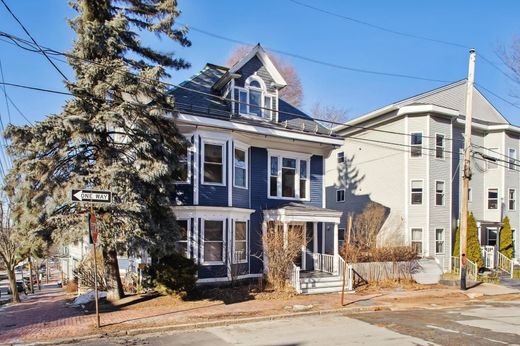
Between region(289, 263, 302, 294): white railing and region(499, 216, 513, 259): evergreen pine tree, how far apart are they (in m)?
18.2

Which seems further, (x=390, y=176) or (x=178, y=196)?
(x=390, y=176)

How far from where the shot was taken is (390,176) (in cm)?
2494

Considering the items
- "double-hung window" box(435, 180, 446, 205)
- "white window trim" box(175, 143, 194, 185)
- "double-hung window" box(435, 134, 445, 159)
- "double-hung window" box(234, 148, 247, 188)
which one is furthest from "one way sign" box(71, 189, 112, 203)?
"double-hung window" box(435, 134, 445, 159)

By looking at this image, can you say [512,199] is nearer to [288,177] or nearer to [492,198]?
[492,198]

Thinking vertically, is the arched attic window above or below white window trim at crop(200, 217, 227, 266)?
above

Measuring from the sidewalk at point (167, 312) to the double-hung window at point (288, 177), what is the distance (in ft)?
18.0

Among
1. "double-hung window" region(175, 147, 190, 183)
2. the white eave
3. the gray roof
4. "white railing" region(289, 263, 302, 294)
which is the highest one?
the gray roof

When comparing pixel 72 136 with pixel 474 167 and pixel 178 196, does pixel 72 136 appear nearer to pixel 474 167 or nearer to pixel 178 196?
pixel 178 196

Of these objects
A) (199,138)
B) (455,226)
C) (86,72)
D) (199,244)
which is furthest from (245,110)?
(455,226)

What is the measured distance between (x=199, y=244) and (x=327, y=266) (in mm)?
6403

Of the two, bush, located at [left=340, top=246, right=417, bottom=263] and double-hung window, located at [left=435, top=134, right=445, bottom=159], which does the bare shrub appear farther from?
double-hung window, located at [left=435, top=134, right=445, bottom=159]

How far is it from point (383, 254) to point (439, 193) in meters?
7.79

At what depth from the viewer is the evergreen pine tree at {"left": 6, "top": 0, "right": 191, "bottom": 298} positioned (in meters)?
11.0

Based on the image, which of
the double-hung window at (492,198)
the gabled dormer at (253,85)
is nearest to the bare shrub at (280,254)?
the gabled dormer at (253,85)
